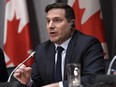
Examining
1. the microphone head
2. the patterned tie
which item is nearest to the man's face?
the patterned tie

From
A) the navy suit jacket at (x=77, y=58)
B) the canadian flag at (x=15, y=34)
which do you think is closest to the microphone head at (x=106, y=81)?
the navy suit jacket at (x=77, y=58)

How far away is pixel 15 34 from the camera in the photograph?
145 inches

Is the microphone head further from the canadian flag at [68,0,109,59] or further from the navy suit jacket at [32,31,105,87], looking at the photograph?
the canadian flag at [68,0,109,59]

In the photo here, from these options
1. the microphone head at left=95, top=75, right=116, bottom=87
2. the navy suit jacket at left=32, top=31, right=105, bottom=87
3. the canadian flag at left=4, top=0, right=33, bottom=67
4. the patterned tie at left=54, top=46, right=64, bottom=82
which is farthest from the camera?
the canadian flag at left=4, top=0, right=33, bottom=67

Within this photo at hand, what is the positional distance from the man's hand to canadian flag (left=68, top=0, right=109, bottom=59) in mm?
1199

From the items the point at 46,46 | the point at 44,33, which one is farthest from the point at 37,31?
the point at 46,46

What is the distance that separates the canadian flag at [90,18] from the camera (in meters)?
3.40

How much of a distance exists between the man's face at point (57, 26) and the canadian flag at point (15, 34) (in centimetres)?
90

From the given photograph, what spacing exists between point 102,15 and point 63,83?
56.4 inches

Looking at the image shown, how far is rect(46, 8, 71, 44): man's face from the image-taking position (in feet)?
9.04

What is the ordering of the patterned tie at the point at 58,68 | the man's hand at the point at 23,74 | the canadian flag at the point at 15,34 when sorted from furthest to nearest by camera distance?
the canadian flag at the point at 15,34
the patterned tie at the point at 58,68
the man's hand at the point at 23,74

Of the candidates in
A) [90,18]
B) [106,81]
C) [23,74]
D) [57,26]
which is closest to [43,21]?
[90,18]

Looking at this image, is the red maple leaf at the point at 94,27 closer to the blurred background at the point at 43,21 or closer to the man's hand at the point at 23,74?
the blurred background at the point at 43,21

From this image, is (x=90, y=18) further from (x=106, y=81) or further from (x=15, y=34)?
(x=106, y=81)
